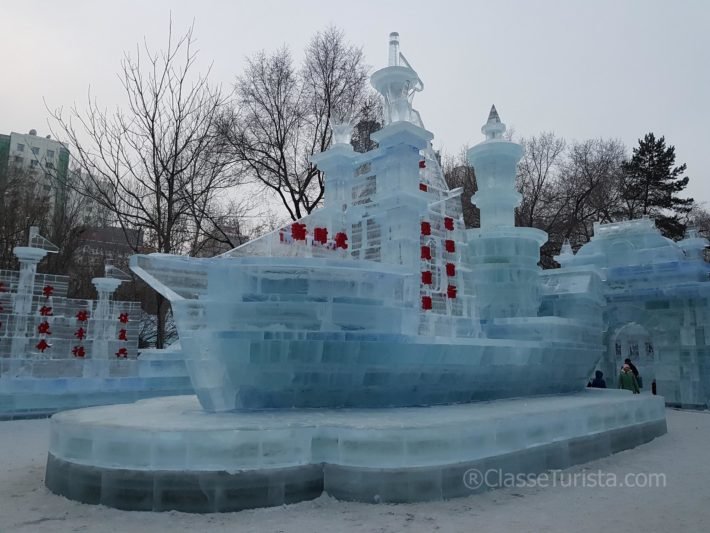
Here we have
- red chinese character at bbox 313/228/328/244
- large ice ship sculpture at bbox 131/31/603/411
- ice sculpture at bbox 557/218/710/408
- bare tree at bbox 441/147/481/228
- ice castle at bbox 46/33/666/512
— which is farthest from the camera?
bare tree at bbox 441/147/481/228

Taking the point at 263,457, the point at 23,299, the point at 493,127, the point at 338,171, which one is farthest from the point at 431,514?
the point at 23,299

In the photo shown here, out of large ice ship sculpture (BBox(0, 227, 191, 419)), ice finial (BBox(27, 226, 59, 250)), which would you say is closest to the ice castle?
large ice ship sculpture (BBox(0, 227, 191, 419))

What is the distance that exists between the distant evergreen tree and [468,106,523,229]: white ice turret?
1725 centimetres

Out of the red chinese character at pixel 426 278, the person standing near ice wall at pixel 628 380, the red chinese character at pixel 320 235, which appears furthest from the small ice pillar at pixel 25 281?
the person standing near ice wall at pixel 628 380

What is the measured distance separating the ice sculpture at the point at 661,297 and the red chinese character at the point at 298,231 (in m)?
9.45

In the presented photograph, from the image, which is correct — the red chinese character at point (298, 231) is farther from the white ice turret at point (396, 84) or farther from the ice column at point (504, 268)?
the ice column at point (504, 268)

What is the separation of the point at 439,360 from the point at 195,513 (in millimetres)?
3232

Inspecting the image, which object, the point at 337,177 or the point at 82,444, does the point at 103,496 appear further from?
the point at 337,177

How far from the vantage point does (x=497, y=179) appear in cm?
933

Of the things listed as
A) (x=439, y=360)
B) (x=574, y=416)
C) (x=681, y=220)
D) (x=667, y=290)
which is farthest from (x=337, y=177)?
(x=681, y=220)

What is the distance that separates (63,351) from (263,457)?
8.04m

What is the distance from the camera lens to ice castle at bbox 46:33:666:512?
4.10 meters

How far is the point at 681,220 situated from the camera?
25688mm

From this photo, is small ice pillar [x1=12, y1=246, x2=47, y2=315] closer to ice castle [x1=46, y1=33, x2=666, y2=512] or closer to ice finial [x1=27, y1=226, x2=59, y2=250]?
ice finial [x1=27, y1=226, x2=59, y2=250]
